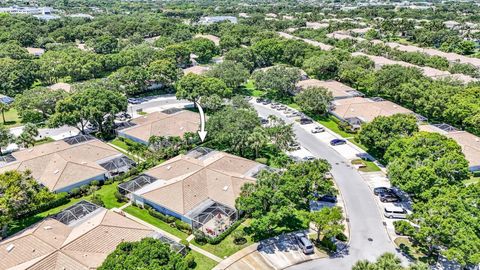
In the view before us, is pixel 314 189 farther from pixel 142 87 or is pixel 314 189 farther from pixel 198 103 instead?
pixel 142 87

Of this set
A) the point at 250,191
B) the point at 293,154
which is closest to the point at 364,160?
the point at 293,154

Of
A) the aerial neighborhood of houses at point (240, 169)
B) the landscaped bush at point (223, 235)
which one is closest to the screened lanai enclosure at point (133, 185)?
the aerial neighborhood of houses at point (240, 169)

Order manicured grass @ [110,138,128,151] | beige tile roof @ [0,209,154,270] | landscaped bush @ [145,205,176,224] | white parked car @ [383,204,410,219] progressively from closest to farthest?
beige tile roof @ [0,209,154,270] < landscaped bush @ [145,205,176,224] < white parked car @ [383,204,410,219] < manicured grass @ [110,138,128,151]

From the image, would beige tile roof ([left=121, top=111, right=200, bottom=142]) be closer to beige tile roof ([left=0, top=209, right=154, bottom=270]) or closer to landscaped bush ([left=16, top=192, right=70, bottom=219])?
landscaped bush ([left=16, top=192, right=70, bottom=219])

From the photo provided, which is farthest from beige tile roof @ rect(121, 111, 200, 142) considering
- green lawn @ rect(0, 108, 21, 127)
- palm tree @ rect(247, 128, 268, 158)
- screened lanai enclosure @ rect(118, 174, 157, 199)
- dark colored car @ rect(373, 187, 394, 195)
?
dark colored car @ rect(373, 187, 394, 195)

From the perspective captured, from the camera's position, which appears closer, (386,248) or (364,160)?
(386,248)

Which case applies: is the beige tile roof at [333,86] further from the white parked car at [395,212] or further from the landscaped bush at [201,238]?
the landscaped bush at [201,238]

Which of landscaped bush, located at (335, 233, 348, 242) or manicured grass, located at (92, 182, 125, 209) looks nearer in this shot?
landscaped bush, located at (335, 233, 348, 242)
